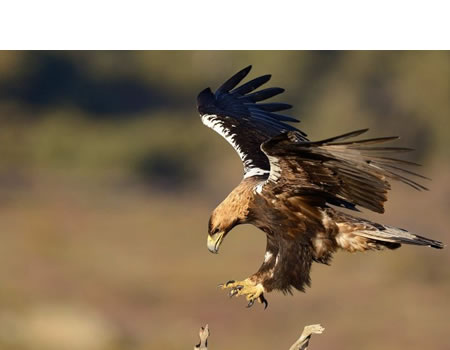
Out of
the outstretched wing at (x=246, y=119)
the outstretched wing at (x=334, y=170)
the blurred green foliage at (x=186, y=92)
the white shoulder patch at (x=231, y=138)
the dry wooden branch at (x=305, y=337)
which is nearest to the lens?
the outstretched wing at (x=334, y=170)

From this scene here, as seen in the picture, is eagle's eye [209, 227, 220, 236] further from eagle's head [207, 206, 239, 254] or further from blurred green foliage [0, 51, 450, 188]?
blurred green foliage [0, 51, 450, 188]

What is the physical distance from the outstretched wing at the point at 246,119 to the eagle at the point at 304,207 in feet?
0.48

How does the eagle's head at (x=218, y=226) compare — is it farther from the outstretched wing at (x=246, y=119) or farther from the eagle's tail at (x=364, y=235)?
the eagle's tail at (x=364, y=235)

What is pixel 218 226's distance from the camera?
929 cm

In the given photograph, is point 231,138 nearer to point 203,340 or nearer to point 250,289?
point 250,289

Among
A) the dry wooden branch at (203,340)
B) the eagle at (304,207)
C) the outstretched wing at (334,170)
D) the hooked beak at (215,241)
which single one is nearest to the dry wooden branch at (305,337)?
the eagle at (304,207)

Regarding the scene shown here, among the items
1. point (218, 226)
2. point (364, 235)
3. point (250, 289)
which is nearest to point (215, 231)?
point (218, 226)

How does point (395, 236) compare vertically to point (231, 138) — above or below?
below

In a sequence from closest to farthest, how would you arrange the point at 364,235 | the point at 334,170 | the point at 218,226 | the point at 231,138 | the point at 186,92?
the point at 334,170, the point at 364,235, the point at 218,226, the point at 231,138, the point at 186,92

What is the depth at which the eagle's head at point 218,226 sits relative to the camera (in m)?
9.27

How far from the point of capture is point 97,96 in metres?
32.3

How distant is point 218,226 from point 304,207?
690 mm

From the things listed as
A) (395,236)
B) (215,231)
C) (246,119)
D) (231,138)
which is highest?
(246,119)

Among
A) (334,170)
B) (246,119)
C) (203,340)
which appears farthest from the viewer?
(246,119)
